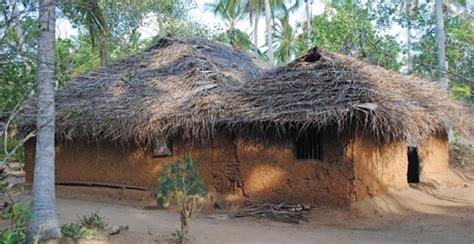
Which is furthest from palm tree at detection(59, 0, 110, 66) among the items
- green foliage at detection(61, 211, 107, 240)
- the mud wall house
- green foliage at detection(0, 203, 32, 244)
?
green foliage at detection(61, 211, 107, 240)

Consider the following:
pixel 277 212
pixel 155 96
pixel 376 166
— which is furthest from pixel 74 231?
pixel 376 166

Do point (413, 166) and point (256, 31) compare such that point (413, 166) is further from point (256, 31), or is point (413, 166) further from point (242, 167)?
point (256, 31)

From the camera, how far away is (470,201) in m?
12.1

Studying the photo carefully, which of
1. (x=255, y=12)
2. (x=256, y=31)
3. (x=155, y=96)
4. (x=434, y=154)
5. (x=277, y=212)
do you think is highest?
(x=255, y=12)

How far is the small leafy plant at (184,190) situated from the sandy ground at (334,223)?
39 centimetres

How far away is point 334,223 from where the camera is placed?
9789mm

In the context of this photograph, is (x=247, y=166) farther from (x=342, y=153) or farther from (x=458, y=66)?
(x=458, y=66)

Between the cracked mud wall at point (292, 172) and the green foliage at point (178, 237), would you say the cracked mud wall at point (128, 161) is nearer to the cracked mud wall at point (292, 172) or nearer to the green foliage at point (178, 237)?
the cracked mud wall at point (292, 172)

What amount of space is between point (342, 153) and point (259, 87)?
2.57m

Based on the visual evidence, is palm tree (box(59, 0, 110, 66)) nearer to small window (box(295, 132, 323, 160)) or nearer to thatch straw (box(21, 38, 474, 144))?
thatch straw (box(21, 38, 474, 144))

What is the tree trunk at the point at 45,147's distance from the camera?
21.9 feet

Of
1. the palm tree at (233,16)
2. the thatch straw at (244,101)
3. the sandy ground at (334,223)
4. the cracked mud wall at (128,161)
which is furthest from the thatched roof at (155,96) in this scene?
the palm tree at (233,16)

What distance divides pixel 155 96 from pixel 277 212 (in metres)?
4.42

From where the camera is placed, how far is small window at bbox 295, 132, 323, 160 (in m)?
10.9
